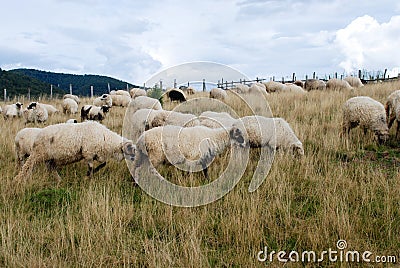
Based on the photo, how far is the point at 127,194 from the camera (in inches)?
223

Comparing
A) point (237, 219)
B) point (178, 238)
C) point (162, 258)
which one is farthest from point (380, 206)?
point (162, 258)

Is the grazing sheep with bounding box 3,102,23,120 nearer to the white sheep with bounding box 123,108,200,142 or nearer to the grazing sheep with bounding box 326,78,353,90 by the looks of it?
the white sheep with bounding box 123,108,200,142

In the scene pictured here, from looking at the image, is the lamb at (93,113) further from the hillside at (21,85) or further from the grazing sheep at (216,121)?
the hillside at (21,85)

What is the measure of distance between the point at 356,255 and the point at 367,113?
6786 mm

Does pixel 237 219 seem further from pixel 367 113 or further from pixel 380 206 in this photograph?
pixel 367 113

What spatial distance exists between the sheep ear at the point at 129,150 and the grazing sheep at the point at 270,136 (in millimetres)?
2811

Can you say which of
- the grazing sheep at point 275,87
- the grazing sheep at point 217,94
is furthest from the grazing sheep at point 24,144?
the grazing sheep at point 275,87

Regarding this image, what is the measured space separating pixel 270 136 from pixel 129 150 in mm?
3568

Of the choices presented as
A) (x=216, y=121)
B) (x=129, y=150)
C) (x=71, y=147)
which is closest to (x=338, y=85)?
(x=216, y=121)

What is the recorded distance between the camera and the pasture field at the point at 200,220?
11.7 ft

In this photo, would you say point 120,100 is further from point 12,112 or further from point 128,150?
point 128,150

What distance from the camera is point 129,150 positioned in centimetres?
689

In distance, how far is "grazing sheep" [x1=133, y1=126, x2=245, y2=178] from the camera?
6.41m

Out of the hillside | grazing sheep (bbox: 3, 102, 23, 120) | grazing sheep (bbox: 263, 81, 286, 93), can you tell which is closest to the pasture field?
grazing sheep (bbox: 3, 102, 23, 120)
